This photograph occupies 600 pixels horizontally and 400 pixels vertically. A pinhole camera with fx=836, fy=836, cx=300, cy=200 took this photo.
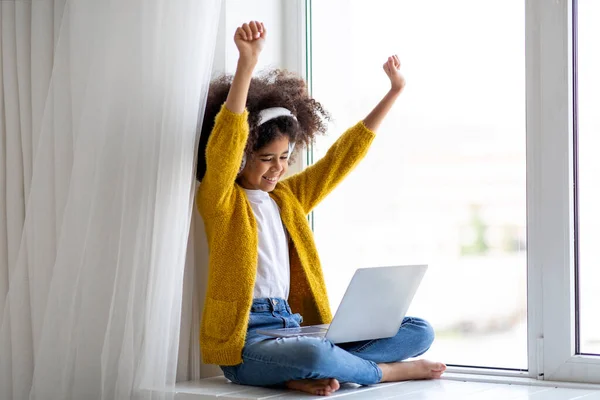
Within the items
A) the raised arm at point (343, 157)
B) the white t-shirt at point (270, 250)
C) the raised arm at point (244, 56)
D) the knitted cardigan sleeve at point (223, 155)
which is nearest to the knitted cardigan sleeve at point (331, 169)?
the raised arm at point (343, 157)

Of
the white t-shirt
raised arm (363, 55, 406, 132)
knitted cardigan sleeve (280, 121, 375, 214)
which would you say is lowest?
the white t-shirt

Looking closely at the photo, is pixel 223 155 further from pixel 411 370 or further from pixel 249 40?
pixel 411 370

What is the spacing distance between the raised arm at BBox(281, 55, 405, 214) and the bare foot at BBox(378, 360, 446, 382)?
1.38 ft

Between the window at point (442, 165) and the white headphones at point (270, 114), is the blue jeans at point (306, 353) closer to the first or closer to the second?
the window at point (442, 165)

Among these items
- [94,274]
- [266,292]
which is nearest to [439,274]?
[266,292]

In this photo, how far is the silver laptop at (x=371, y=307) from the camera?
5.31 ft

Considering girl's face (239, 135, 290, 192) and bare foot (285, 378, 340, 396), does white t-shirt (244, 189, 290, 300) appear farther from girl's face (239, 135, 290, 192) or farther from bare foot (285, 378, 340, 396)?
A: bare foot (285, 378, 340, 396)

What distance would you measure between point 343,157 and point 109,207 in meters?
0.55

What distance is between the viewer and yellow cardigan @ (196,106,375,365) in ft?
5.39

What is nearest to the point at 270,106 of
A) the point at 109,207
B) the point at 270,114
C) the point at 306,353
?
the point at 270,114

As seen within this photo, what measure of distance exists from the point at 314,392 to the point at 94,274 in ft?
1.64

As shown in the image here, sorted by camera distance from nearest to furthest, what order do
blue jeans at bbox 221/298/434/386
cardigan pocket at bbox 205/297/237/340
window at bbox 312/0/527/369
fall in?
blue jeans at bbox 221/298/434/386, cardigan pocket at bbox 205/297/237/340, window at bbox 312/0/527/369

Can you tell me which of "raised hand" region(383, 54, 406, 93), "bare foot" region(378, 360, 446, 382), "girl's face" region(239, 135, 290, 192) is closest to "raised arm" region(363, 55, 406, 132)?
"raised hand" region(383, 54, 406, 93)

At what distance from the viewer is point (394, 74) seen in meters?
1.88
